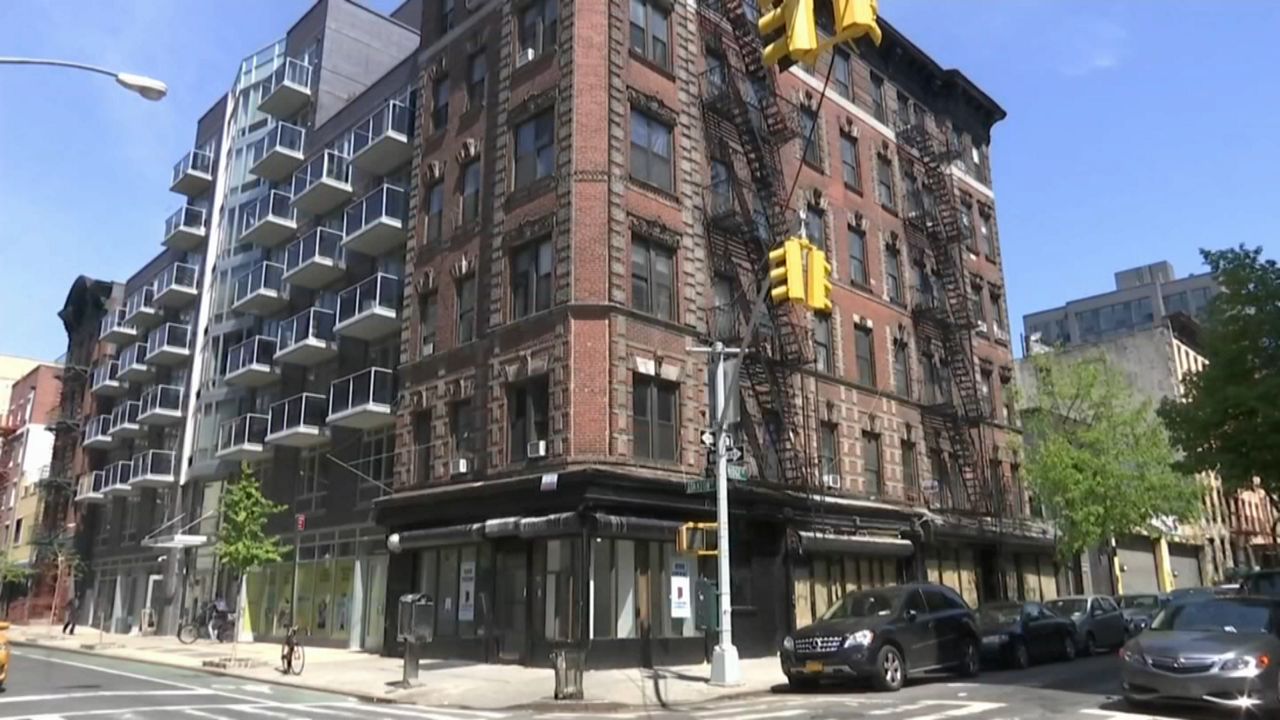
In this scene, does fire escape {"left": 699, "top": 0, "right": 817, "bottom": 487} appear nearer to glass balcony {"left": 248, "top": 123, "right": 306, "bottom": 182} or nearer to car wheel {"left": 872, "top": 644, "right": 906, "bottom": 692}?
car wheel {"left": 872, "top": 644, "right": 906, "bottom": 692}

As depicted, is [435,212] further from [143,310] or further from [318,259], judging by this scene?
[143,310]

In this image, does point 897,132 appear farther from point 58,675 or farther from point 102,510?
point 102,510

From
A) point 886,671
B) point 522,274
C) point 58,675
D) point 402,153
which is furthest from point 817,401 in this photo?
point 58,675

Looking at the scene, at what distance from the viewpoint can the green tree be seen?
34438mm

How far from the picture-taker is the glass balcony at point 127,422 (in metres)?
46.8

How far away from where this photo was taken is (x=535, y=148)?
2508cm

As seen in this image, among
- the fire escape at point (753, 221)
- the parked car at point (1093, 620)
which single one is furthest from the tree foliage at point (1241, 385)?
the fire escape at point (753, 221)

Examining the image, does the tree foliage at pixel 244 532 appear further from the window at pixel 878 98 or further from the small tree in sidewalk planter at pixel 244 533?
the window at pixel 878 98

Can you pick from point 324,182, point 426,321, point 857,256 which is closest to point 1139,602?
point 857,256

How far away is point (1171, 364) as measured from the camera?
5409cm

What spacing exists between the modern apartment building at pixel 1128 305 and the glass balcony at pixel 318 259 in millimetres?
68108

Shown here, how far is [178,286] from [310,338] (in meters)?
16.9

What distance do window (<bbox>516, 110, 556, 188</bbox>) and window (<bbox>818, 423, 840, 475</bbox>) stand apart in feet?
37.6

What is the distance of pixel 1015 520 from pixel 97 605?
148ft
